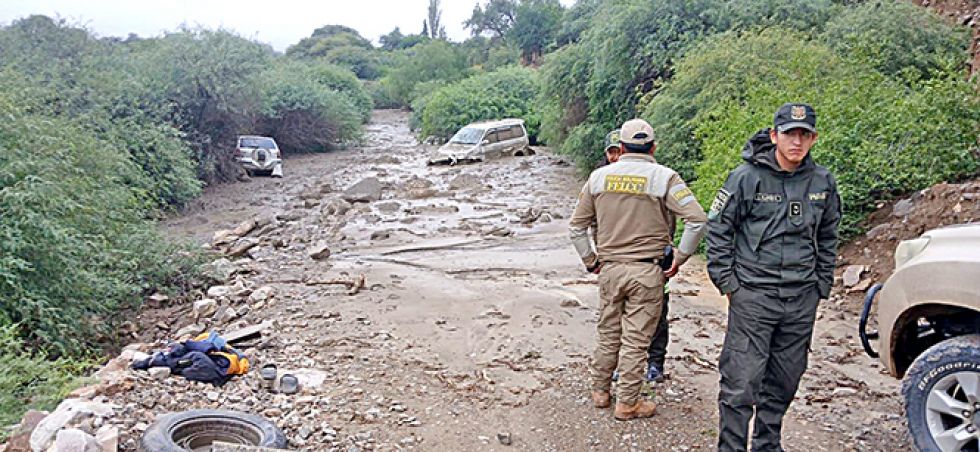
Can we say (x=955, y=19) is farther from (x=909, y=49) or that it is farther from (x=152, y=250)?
(x=152, y=250)

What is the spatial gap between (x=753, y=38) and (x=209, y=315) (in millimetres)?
9623

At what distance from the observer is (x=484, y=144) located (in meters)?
26.5

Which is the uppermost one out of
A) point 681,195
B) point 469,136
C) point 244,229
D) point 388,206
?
point 681,195

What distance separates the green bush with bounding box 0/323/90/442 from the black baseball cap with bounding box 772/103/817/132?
5244mm

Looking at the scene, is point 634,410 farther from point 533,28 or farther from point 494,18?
point 494,18

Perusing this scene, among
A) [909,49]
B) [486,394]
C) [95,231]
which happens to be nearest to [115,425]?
[486,394]

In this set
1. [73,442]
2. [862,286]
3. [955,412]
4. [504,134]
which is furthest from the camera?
[504,134]

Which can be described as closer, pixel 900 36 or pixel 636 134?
pixel 636 134

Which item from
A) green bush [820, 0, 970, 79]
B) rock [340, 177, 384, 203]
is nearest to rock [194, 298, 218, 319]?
rock [340, 177, 384, 203]

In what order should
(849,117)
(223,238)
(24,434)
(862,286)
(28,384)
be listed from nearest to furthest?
(24,434) < (28,384) < (862,286) < (849,117) < (223,238)

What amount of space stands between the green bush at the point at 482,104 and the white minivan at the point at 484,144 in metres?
5.55

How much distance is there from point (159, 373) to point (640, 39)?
47.7 ft

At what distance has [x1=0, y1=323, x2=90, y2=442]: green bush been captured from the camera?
19.1ft

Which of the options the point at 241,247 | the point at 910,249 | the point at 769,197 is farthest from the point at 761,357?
the point at 241,247
